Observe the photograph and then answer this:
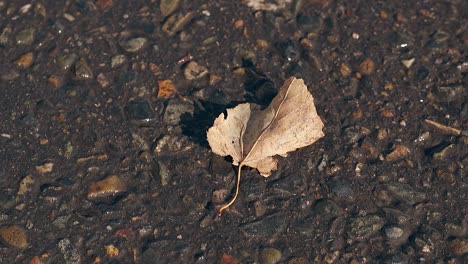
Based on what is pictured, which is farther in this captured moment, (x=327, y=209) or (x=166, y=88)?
(x=166, y=88)

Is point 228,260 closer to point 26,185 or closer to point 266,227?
point 266,227

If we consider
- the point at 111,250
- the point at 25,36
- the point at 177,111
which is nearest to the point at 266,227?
the point at 111,250

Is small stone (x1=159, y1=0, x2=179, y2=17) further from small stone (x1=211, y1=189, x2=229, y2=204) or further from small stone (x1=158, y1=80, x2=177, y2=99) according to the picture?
small stone (x1=211, y1=189, x2=229, y2=204)

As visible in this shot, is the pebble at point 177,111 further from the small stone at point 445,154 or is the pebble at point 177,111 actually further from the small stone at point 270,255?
the small stone at point 445,154

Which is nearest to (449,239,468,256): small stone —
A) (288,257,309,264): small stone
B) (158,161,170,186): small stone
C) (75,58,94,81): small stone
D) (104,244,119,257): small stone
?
(288,257,309,264): small stone

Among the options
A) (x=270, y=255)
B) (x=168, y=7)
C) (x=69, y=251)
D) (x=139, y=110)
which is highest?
(x=168, y=7)

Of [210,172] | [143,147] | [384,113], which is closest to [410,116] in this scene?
[384,113]

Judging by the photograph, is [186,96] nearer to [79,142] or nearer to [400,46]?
[79,142]
